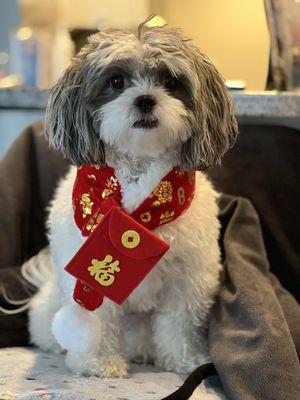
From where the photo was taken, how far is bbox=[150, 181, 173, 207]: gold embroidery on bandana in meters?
1.37

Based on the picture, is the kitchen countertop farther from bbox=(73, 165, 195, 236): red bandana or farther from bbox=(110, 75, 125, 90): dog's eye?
bbox=(110, 75, 125, 90): dog's eye

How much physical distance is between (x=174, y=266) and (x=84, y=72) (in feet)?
1.58

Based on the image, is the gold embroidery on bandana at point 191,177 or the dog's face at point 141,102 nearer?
the dog's face at point 141,102

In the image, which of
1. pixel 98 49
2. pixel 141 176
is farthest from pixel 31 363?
pixel 98 49

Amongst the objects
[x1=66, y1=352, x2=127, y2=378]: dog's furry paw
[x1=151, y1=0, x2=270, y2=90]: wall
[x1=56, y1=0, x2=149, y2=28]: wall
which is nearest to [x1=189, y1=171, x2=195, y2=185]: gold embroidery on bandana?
[x1=66, y1=352, x2=127, y2=378]: dog's furry paw

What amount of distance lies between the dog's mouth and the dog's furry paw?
54 centimetres

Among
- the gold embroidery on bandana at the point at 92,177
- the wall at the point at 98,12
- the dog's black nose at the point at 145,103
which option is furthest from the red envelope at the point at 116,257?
the wall at the point at 98,12

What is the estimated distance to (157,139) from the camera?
126 cm

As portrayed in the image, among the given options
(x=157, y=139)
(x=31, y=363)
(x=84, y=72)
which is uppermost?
(x=84, y=72)

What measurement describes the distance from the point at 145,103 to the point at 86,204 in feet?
0.95

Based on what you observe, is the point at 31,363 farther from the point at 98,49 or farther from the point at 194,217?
the point at 98,49

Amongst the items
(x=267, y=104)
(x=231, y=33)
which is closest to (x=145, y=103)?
(x=267, y=104)

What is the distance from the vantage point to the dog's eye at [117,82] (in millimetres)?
1273

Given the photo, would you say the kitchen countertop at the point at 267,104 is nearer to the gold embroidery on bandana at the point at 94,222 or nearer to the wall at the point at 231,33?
the wall at the point at 231,33
